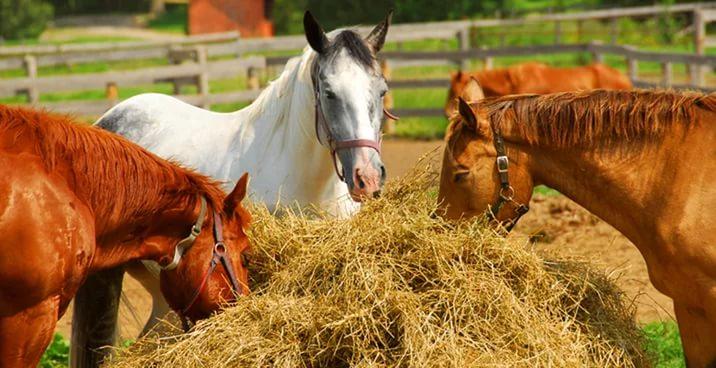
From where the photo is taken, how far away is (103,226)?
148 inches

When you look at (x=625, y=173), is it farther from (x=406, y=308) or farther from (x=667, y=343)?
(x=667, y=343)

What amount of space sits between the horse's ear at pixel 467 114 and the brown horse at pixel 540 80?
29.3ft

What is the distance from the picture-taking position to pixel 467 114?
408 cm

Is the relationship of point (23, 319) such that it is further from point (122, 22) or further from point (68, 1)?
point (68, 1)

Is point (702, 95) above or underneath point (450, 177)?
above

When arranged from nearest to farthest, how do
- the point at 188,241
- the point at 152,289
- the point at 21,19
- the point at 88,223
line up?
the point at 88,223 < the point at 188,241 < the point at 152,289 < the point at 21,19

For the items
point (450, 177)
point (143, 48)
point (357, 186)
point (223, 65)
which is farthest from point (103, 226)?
point (143, 48)

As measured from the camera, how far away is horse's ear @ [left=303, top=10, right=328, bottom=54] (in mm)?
4352

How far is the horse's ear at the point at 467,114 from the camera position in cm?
404

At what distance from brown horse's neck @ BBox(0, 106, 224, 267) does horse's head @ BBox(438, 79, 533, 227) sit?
1015 mm

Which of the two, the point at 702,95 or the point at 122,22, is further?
the point at 122,22

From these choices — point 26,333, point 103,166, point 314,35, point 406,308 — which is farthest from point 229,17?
point 406,308

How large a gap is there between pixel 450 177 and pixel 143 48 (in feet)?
50.0

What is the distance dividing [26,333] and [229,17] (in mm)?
37286
